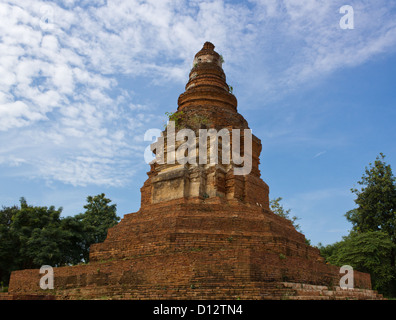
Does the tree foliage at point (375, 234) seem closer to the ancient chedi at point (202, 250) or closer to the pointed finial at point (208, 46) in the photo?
the ancient chedi at point (202, 250)

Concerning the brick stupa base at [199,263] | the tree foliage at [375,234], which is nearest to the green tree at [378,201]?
the tree foliage at [375,234]

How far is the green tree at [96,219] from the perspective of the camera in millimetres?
24328

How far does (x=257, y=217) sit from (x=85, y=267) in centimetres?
575

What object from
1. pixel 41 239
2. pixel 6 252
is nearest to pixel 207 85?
pixel 41 239

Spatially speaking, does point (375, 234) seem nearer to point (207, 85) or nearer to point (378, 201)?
point (378, 201)

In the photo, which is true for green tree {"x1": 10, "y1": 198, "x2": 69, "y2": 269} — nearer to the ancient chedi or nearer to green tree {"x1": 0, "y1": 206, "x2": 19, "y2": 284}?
green tree {"x1": 0, "y1": 206, "x2": 19, "y2": 284}

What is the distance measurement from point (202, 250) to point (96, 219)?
1982 centimetres

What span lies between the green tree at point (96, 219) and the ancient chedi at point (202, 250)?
36.7ft
